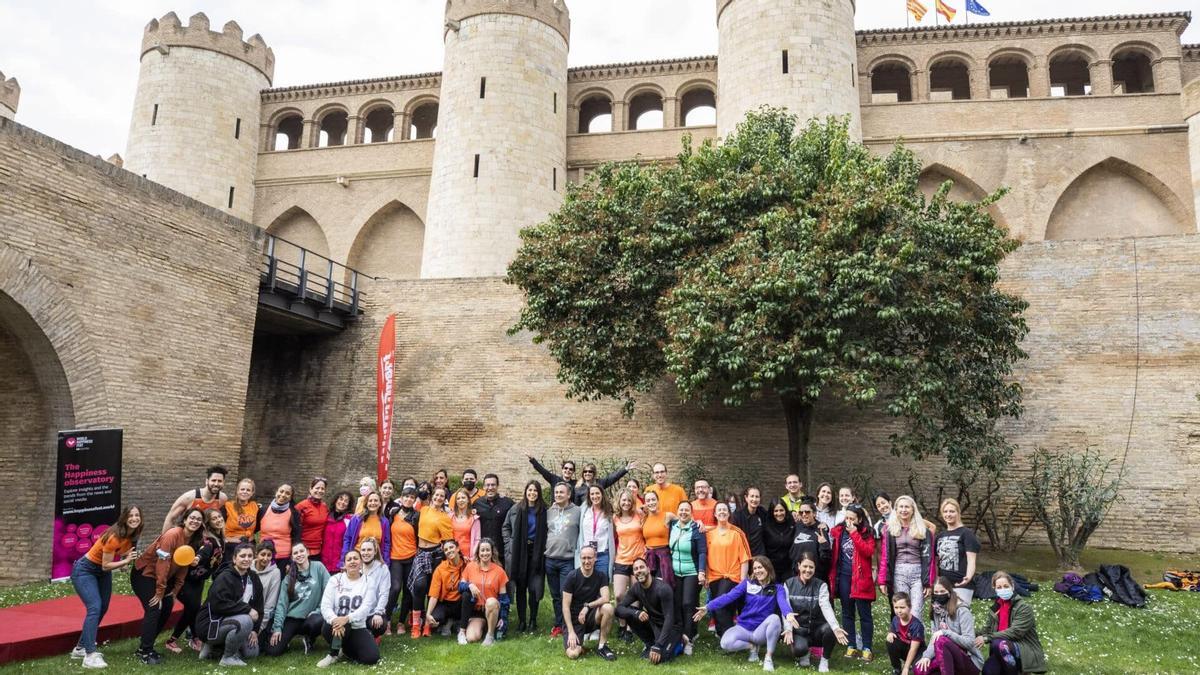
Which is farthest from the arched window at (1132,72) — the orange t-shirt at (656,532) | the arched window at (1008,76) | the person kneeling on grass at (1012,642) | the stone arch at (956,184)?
the orange t-shirt at (656,532)

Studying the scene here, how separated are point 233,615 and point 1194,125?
26.7m

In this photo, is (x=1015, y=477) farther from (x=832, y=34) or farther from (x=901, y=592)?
(x=832, y=34)

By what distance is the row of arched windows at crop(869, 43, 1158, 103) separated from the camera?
2392cm

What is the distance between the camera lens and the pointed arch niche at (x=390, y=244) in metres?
27.4

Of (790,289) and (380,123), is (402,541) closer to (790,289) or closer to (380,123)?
(790,289)

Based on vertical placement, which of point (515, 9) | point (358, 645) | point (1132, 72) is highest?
point (515, 9)

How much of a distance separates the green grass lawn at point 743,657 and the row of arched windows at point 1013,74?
19.7 metres

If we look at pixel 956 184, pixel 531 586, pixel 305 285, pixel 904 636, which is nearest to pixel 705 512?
pixel 531 586

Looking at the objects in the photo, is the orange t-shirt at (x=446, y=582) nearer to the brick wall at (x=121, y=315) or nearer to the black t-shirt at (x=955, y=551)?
the black t-shirt at (x=955, y=551)

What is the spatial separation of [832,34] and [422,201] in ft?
46.8

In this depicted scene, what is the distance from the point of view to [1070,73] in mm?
27016

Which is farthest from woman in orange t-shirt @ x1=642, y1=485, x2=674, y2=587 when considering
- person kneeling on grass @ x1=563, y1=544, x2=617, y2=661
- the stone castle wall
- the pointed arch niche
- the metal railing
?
the pointed arch niche

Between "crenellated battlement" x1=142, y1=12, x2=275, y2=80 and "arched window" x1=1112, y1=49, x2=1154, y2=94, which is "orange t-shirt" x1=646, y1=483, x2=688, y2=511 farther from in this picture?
"crenellated battlement" x1=142, y1=12, x2=275, y2=80

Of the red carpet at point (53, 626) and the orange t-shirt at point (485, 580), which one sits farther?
the orange t-shirt at point (485, 580)
